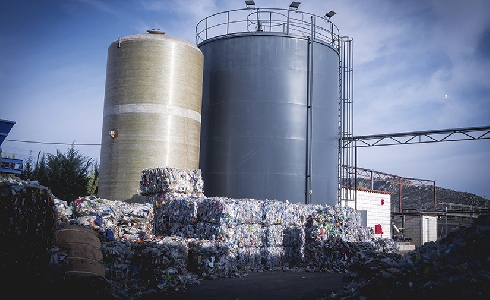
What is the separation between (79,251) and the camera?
792 cm

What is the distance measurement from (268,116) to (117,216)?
25.4 feet

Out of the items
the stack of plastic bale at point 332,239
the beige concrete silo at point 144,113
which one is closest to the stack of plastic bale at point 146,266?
the stack of plastic bale at point 332,239

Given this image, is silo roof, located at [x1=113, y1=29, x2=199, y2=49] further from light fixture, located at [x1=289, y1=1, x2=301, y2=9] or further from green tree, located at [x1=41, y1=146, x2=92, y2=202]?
green tree, located at [x1=41, y1=146, x2=92, y2=202]

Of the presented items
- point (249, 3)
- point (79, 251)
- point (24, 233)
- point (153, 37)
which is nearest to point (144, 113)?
point (153, 37)

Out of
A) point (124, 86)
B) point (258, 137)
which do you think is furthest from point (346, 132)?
point (124, 86)

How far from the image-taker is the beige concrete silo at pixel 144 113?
627 inches

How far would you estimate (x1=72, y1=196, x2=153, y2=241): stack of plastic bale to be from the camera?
1130cm

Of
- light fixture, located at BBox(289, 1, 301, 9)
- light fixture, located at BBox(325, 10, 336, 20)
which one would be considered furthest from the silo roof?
light fixture, located at BBox(325, 10, 336, 20)

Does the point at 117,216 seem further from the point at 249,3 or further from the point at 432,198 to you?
the point at 432,198

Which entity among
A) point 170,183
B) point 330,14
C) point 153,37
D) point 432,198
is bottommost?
point 170,183

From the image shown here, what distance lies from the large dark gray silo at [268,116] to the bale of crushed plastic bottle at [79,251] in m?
9.79

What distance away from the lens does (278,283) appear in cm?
1053

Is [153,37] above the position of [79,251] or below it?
above

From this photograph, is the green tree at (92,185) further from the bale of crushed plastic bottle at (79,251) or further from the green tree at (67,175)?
the bale of crushed plastic bottle at (79,251)
